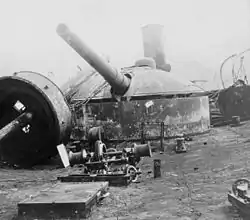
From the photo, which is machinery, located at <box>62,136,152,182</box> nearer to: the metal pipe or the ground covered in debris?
the ground covered in debris

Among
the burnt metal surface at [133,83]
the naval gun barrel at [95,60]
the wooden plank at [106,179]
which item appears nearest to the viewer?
the wooden plank at [106,179]

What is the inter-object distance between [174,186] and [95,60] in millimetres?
4292

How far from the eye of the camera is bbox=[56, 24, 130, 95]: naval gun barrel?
820cm

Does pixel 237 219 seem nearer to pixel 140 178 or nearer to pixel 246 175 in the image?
pixel 246 175

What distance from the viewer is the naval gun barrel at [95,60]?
8.20m

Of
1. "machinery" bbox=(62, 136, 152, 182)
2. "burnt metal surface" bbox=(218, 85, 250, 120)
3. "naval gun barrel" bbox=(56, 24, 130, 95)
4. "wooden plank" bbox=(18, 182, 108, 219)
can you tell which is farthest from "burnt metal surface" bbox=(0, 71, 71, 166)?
"burnt metal surface" bbox=(218, 85, 250, 120)

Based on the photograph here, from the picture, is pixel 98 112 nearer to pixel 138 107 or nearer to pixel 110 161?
pixel 138 107

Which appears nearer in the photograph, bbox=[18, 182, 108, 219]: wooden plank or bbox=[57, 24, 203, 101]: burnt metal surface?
bbox=[18, 182, 108, 219]: wooden plank

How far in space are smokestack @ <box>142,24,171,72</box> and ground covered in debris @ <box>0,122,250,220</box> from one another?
636 cm

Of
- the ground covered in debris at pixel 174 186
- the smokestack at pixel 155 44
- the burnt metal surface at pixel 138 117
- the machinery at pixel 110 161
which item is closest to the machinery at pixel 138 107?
the burnt metal surface at pixel 138 117

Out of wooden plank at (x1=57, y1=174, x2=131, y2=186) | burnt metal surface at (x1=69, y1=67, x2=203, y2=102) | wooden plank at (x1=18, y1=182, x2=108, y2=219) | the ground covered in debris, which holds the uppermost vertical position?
burnt metal surface at (x1=69, y1=67, x2=203, y2=102)

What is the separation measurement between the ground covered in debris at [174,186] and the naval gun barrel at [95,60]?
2.54 metres

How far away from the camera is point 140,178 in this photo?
7.57 metres

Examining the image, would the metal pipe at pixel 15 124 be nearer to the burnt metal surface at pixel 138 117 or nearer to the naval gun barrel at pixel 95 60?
the naval gun barrel at pixel 95 60
